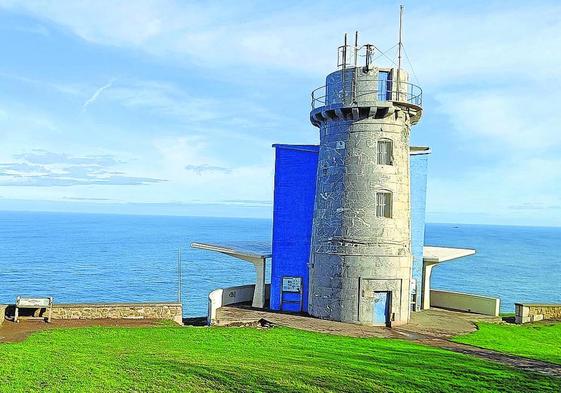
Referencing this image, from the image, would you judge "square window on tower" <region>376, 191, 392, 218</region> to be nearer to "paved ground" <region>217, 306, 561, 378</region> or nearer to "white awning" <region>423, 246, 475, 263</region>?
"paved ground" <region>217, 306, 561, 378</region>

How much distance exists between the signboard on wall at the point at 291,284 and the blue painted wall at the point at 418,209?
640 cm

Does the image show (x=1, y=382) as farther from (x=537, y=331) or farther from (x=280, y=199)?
(x=537, y=331)

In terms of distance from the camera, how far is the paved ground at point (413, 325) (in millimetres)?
21359

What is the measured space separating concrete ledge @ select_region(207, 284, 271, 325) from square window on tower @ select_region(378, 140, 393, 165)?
9.93 m

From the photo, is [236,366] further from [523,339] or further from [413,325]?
[523,339]

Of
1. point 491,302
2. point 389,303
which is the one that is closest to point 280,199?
Answer: point 389,303

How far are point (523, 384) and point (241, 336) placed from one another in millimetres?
10533

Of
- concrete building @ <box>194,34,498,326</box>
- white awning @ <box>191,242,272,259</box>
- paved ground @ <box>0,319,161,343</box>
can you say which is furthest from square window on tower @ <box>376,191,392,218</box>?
paved ground @ <box>0,319,161,343</box>

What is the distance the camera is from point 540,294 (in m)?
78.7

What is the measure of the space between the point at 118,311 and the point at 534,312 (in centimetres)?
2015

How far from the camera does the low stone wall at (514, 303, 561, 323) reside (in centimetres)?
2747

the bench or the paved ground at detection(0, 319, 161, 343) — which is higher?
the bench

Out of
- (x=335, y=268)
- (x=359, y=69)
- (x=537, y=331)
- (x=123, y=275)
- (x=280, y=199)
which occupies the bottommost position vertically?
(x=123, y=275)

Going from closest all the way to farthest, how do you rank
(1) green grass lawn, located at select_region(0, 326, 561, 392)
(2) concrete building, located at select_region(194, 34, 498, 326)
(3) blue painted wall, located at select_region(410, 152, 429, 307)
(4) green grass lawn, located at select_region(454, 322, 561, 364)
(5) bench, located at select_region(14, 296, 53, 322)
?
(1) green grass lawn, located at select_region(0, 326, 561, 392), (4) green grass lawn, located at select_region(454, 322, 561, 364), (5) bench, located at select_region(14, 296, 53, 322), (2) concrete building, located at select_region(194, 34, 498, 326), (3) blue painted wall, located at select_region(410, 152, 429, 307)
